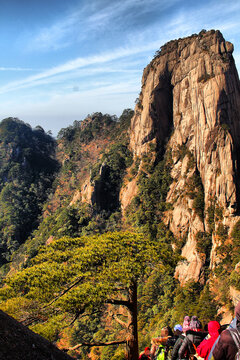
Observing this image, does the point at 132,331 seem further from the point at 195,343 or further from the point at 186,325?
the point at 195,343

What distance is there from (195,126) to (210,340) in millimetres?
38407

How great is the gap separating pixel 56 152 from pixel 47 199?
2301 cm

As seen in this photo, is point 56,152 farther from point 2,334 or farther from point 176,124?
point 2,334

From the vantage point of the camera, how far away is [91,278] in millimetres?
8305

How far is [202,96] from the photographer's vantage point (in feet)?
126

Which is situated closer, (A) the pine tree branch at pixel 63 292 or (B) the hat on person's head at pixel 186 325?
(B) the hat on person's head at pixel 186 325

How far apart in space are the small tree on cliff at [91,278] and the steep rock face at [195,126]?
88.8 feet

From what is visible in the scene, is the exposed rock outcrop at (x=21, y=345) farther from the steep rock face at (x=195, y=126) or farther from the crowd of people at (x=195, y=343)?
the steep rock face at (x=195, y=126)

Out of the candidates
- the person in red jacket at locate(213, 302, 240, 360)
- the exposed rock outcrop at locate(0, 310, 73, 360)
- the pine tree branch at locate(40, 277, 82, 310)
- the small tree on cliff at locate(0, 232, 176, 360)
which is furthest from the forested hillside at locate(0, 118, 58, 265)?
the person in red jacket at locate(213, 302, 240, 360)

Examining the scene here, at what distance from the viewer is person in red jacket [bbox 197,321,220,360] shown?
15.3ft

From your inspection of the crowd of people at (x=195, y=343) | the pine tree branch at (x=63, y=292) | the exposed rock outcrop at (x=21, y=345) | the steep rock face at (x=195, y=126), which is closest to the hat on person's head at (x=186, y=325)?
the crowd of people at (x=195, y=343)

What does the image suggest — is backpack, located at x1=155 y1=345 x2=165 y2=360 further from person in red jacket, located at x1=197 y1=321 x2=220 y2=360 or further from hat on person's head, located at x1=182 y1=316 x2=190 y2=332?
person in red jacket, located at x1=197 y1=321 x2=220 y2=360

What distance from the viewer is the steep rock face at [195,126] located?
1379 inches

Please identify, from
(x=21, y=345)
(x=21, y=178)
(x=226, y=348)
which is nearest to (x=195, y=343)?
(x=226, y=348)
